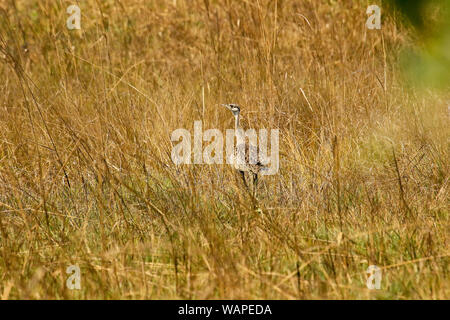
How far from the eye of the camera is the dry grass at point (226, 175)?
2510 mm

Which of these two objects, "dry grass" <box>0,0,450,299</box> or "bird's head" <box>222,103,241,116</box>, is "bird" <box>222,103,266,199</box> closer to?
"dry grass" <box>0,0,450,299</box>

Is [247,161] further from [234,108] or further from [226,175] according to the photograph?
[234,108]

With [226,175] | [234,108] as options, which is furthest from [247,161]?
[234,108]

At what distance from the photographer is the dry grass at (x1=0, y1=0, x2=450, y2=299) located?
8.23ft

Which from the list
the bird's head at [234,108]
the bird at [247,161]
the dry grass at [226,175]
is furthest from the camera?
the bird's head at [234,108]

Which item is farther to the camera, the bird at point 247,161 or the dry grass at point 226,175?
the bird at point 247,161

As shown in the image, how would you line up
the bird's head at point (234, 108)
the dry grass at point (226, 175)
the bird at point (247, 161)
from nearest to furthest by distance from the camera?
1. the dry grass at point (226, 175)
2. the bird at point (247, 161)
3. the bird's head at point (234, 108)

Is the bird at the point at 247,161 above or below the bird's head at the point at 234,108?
below

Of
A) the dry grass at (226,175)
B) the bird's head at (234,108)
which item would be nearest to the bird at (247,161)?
the dry grass at (226,175)

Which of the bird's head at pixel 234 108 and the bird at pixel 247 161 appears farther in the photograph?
the bird's head at pixel 234 108

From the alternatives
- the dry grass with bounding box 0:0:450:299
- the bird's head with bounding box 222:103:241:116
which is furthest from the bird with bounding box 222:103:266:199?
the bird's head with bounding box 222:103:241:116

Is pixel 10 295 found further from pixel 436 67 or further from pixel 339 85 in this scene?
pixel 339 85

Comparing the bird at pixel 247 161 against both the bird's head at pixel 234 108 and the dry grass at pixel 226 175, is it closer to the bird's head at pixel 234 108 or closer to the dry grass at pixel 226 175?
the dry grass at pixel 226 175

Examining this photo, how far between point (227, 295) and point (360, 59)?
325 centimetres
